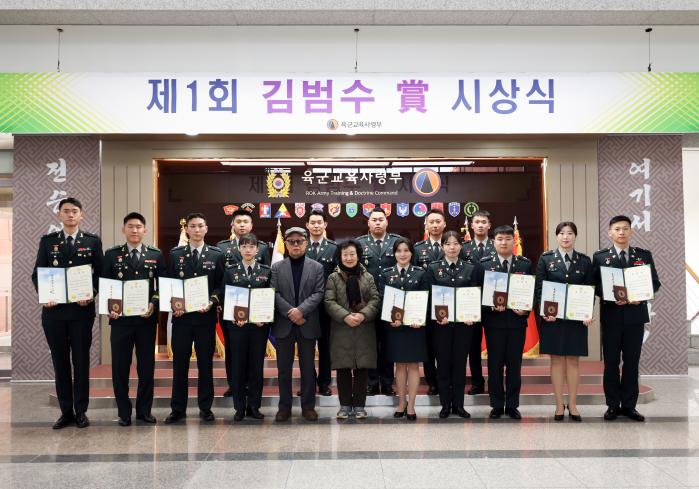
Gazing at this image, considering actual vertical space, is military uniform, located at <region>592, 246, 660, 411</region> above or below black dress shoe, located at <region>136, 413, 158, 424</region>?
above

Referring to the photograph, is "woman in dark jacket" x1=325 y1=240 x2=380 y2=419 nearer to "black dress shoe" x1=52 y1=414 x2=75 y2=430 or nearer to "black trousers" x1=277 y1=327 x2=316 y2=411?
"black trousers" x1=277 y1=327 x2=316 y2=411

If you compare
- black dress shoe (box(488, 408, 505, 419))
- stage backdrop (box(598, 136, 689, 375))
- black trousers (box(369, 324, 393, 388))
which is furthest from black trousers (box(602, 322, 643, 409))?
stage backdrop (box(598, 136, 689, 375))

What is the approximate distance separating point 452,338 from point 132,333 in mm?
2717

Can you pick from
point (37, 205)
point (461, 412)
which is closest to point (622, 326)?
point (461, 412)

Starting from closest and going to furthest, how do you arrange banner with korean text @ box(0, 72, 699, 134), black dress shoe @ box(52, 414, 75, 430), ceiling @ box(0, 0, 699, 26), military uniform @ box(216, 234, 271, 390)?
1. black dress shoe @ box(52, 414, 75, 430)
2. military uniform @ box(216, 234, 271, 390)
3. ceiling @ box(0, 0, 699, 26)
4. banner with korean text @ box(0, 72, 699, 134)

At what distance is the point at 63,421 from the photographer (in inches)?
209

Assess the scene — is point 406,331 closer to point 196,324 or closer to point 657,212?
point 196,324

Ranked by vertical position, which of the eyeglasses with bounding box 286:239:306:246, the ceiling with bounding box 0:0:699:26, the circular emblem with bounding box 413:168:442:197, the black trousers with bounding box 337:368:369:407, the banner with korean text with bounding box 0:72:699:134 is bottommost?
the black trousers with bounding box 337:368:369:407

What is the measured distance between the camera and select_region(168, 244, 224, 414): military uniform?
17.7ft

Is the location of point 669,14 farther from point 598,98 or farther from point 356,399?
point 356,399

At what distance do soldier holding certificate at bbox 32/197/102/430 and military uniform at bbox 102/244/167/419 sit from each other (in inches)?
8.0

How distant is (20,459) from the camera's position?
434 centimetres

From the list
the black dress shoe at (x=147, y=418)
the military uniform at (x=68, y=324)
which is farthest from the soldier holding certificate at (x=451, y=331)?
the military uniform at (x=68, y=324)

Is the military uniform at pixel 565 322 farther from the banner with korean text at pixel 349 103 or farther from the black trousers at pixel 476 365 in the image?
the banner with korean text at pixel 349 103
